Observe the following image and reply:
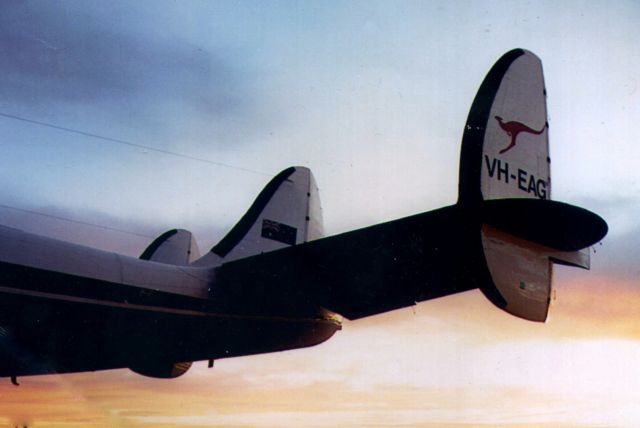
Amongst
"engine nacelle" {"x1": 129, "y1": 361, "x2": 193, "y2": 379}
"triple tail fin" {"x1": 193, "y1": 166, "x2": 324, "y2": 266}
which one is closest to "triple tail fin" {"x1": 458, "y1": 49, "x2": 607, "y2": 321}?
"triple tail fin" {"x1": 193, "y1": 166, "x2": 324, "y2": 266}

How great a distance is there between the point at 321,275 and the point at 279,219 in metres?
5.18

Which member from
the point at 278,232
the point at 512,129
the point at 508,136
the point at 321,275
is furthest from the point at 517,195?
the point at 278,232

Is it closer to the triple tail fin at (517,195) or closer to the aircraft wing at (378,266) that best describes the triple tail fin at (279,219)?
the aircraft wing at (378,266)

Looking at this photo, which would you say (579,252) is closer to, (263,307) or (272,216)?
(263,307)

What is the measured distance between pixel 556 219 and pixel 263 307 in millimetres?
4999

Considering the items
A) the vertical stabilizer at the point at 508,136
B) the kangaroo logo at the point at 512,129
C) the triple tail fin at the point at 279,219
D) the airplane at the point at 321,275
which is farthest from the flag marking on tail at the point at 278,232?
the kangaroo logo at the point at 512,129

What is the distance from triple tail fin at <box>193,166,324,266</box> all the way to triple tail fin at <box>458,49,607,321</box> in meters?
5.41

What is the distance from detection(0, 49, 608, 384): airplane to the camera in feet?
28.9

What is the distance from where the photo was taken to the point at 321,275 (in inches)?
385

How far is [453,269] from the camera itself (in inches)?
362

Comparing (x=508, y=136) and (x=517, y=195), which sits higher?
(x=508, y=136)

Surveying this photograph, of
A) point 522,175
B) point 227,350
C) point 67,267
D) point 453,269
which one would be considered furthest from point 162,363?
point 522,175

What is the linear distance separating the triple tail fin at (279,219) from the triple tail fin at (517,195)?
541 centimetres

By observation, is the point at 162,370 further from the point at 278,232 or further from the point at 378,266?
the point at 378,266
